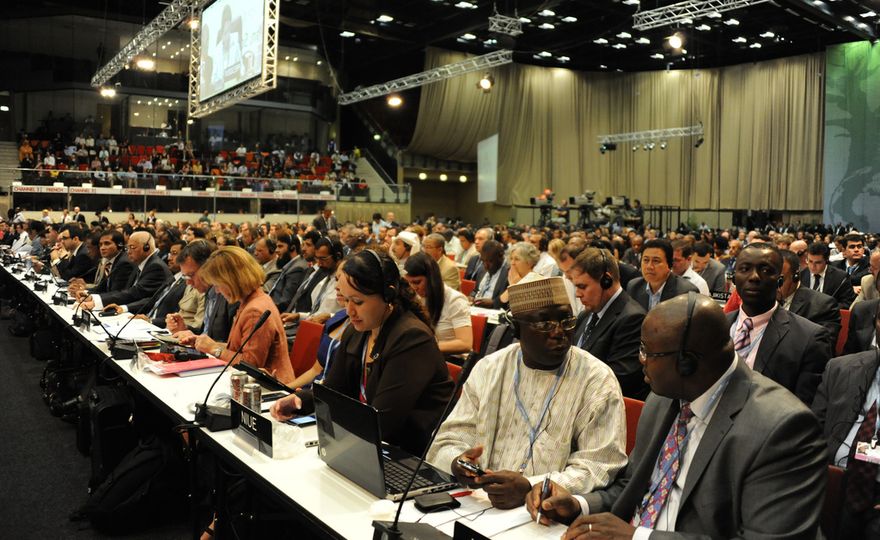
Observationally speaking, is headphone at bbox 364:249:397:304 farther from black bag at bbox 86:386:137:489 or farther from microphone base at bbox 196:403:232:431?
black bag at bbox 86:386:137:489

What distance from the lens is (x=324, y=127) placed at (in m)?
28.3

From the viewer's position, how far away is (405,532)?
1.70m

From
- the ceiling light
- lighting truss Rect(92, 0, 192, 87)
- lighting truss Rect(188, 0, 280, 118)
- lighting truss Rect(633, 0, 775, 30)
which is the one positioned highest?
the ceiling light

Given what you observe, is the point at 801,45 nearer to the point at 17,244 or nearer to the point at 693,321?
the point at 17,244

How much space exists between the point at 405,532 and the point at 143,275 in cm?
566

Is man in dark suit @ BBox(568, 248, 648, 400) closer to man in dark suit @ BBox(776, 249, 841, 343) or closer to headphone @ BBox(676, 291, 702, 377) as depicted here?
man in dark suit @ BBox(776, 249, 841, 343)

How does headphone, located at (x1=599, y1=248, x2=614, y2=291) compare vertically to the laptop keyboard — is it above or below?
above

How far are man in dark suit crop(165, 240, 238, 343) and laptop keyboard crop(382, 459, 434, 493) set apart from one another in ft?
8.08

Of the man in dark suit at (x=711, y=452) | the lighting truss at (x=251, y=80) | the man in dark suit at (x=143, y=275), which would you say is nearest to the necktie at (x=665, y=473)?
the man in dark suit at (x=711, y=452)

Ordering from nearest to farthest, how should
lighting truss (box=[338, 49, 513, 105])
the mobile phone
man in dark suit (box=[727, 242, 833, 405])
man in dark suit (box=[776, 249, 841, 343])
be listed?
the mobile phone
man in dark suit (box=[727, 242, 833, 405])
man in dark suit (box=[776, 249, 841, 343])
lighting truss (box=[338, 49, 513, 105])

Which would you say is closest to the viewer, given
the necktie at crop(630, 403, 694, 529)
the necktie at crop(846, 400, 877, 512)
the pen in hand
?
the necktie at crop(630, 403, 694, 529)

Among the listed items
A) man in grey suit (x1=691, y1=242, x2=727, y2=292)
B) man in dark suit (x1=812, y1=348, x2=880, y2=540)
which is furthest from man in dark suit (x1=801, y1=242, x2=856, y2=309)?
man in dark suit (x1=812, y1=348, x2=880, y2=540)

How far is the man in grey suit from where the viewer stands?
721 centimetres

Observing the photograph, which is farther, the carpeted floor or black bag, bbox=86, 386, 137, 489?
black bag, bbox=86, 386, 137, 489
